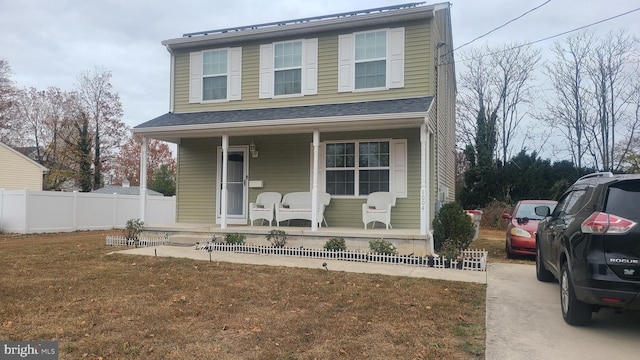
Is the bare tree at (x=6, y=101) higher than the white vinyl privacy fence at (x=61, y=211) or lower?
higher

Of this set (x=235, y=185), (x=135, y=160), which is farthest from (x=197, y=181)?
(x=135, y=160)

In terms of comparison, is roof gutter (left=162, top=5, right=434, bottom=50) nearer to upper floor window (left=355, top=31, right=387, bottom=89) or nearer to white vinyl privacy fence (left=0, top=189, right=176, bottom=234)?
upper floor window (left=355, top=31, right=387, bottom=89)

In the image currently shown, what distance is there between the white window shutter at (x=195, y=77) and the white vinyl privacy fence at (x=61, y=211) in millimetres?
5610

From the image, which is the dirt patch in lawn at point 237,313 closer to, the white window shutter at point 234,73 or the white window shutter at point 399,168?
the white window shutter at point 399,168

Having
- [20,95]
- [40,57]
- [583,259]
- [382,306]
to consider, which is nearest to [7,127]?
[20,95]

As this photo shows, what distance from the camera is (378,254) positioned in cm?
810

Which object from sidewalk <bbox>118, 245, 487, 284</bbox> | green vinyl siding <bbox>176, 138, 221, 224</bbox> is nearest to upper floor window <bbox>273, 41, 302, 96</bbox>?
green vinyl siding <bbox>176, 138, 221, 224</bbox>

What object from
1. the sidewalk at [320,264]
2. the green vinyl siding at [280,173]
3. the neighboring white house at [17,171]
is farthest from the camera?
the neighboring white house at [17,171]

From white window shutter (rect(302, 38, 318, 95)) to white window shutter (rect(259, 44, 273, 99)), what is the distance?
974mm

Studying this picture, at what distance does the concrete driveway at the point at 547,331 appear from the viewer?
11.6 ft

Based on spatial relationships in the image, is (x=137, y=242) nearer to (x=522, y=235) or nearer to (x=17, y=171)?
(x=522, y=235)

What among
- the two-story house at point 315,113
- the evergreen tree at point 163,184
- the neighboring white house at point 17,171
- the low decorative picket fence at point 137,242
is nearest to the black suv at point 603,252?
the two-story house at point 315,113

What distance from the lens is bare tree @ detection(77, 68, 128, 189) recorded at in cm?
3161

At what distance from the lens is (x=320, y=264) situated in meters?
7.71
